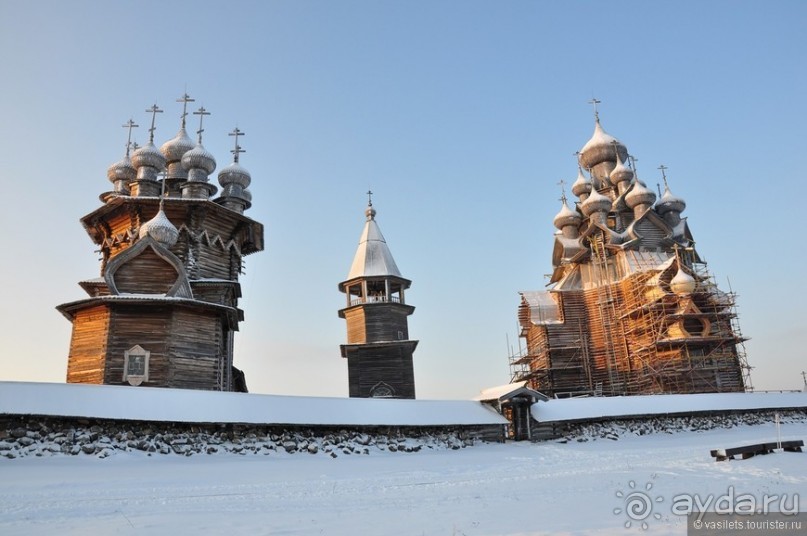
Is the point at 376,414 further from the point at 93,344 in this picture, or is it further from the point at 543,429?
the point at 93,344

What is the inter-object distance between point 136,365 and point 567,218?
28.9 metres

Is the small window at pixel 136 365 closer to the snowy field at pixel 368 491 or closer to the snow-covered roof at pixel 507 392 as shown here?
the snowy field at pixel 368 491

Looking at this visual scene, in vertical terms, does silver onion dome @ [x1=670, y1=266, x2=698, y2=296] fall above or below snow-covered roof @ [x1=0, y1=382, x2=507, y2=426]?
above

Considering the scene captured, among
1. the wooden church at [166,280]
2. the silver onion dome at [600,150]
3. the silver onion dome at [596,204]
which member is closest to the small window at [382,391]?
the wooden church at [166,280]

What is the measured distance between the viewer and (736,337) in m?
29.9

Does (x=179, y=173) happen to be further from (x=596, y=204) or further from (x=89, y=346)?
(x=596, y=204)

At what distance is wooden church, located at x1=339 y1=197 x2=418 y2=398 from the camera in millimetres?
26516

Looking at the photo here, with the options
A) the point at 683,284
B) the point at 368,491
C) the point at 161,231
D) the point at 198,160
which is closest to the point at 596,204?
the point at 683,284

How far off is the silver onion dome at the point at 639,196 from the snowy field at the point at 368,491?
80.2 feet

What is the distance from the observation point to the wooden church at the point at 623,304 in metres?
29.6

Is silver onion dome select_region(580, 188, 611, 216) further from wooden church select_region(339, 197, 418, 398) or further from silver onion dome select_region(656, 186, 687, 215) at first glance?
wooden church select_region(339, 197, 418, 398)

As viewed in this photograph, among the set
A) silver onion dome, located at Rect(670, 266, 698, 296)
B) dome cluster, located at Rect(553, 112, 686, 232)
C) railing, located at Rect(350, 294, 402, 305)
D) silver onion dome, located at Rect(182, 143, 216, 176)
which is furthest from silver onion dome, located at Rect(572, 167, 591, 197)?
silver onion dome, located at Rect(182, 143, 216, 176)

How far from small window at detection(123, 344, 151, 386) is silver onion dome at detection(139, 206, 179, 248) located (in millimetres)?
3893

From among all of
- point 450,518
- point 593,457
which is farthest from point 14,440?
point 593,457
